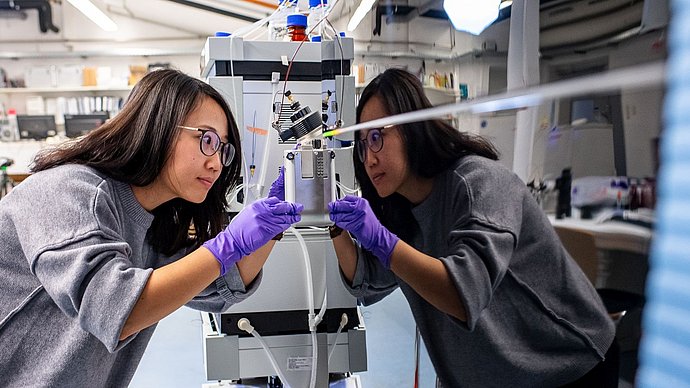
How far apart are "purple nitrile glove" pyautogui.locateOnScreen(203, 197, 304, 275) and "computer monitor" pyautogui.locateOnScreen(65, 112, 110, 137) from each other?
6740 millimetres

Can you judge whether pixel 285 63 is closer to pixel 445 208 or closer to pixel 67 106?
pixel 445 208

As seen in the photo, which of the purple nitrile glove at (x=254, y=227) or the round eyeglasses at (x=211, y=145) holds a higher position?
the round eyeglasses at (x=211, y=145)

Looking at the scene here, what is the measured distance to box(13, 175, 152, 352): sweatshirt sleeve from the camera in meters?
1.03

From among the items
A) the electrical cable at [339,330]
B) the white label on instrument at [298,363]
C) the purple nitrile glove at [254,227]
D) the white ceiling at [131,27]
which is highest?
the white ceiling at [131,27]

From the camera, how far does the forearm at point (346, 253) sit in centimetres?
118

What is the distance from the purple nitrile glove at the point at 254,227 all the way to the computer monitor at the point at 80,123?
6740 millimetres

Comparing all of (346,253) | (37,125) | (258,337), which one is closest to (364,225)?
(346,253)

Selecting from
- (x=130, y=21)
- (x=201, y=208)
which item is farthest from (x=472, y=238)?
(x=130, y=21)

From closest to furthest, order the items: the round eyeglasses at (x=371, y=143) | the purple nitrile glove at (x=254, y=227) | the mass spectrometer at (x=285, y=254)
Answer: the round eyeglasses at (x=371, y=143) < the purple nitrile glove at (x=254, y=227) < the mass spectrometer at (x=285, y=254)

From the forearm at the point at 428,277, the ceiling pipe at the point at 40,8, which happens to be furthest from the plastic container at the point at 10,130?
the forearm at the point at 428,277

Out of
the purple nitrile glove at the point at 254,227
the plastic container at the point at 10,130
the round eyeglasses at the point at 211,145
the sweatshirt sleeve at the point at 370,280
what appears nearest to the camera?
the sweatshirt sleeve at the point at 370,280

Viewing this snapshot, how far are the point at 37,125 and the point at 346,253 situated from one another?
736 centimetres

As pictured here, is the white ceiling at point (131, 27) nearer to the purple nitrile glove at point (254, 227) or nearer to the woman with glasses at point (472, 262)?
the purple nitrile glove at point (254, 227)

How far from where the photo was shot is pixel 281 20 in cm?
206
